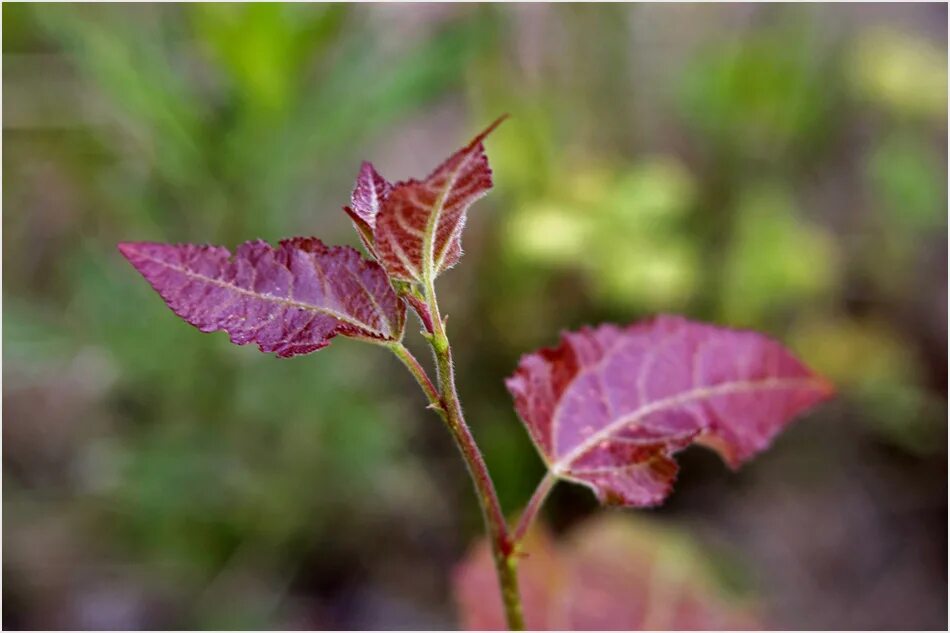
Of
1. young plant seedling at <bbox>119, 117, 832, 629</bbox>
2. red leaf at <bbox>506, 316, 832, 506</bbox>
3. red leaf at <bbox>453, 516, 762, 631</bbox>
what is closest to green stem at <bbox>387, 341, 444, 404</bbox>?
young plant seedling at <bbox>119, 117, 832, 629</bbox>

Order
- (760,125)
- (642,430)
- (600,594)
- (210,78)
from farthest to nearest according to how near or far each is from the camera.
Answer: (760,125), (210,78), (600,594), (642,430)

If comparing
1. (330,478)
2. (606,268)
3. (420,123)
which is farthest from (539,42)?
(330,478)

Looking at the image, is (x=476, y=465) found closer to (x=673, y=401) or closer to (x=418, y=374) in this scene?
(x=418, y=374)

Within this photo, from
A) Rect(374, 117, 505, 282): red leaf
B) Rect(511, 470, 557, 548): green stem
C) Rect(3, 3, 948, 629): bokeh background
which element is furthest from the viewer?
Rect(3, 3, 948, 629): bokeh background

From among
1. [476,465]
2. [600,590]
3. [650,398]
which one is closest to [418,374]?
[476,465]

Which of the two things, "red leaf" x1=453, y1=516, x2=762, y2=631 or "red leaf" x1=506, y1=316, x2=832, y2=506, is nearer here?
"red leaf" x1=506, y1=316, x2=832, y2=506

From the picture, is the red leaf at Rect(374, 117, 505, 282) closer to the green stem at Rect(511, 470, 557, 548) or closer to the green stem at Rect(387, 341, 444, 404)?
the green stem at Rect(387, 341, 444, 404)

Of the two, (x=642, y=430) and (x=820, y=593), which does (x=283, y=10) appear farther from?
(x=820, y=593)

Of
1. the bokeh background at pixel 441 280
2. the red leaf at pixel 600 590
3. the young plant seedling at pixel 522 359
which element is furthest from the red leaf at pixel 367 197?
the bokeh background at pixel 441 280
